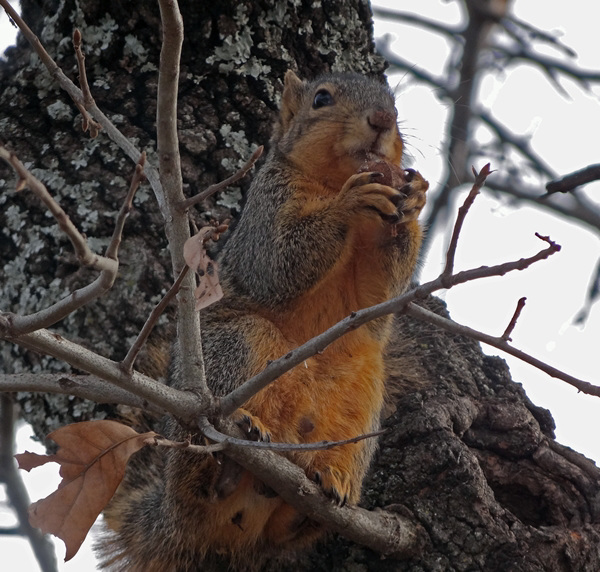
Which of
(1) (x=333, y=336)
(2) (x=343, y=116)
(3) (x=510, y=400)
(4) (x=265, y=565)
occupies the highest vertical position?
(2) (x=343, y=116)

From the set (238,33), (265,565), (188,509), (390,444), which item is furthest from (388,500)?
(238,33)

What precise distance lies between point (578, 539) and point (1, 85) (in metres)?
2.32

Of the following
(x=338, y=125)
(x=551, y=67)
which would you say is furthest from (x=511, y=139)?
(x=338, y=125)

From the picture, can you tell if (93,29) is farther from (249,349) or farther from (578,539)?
(578,539)

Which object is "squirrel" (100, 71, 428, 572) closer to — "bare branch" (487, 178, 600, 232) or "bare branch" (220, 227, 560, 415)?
"bare branch" (220, 227, 560, 415)

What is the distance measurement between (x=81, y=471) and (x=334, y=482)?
0.66 meters

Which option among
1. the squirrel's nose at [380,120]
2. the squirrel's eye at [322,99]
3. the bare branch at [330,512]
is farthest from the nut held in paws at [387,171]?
the bare branch at [330,512]

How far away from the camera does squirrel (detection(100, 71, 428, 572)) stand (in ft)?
6.56

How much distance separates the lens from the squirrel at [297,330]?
2.00m

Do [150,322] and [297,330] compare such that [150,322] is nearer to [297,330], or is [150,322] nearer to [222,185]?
[222,185]

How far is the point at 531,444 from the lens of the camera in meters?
2.19

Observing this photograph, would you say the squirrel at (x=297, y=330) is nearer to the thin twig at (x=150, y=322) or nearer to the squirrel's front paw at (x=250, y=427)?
the squirrel's front paw at (x=250, y=427)

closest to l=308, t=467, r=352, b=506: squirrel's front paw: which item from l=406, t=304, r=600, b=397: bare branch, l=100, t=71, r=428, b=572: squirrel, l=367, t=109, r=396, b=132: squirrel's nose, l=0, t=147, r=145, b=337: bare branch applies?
l=100, t=71, r=428, b=572: squirrel

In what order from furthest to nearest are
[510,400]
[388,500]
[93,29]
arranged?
[93,29]
[510,400]
[388,500]
